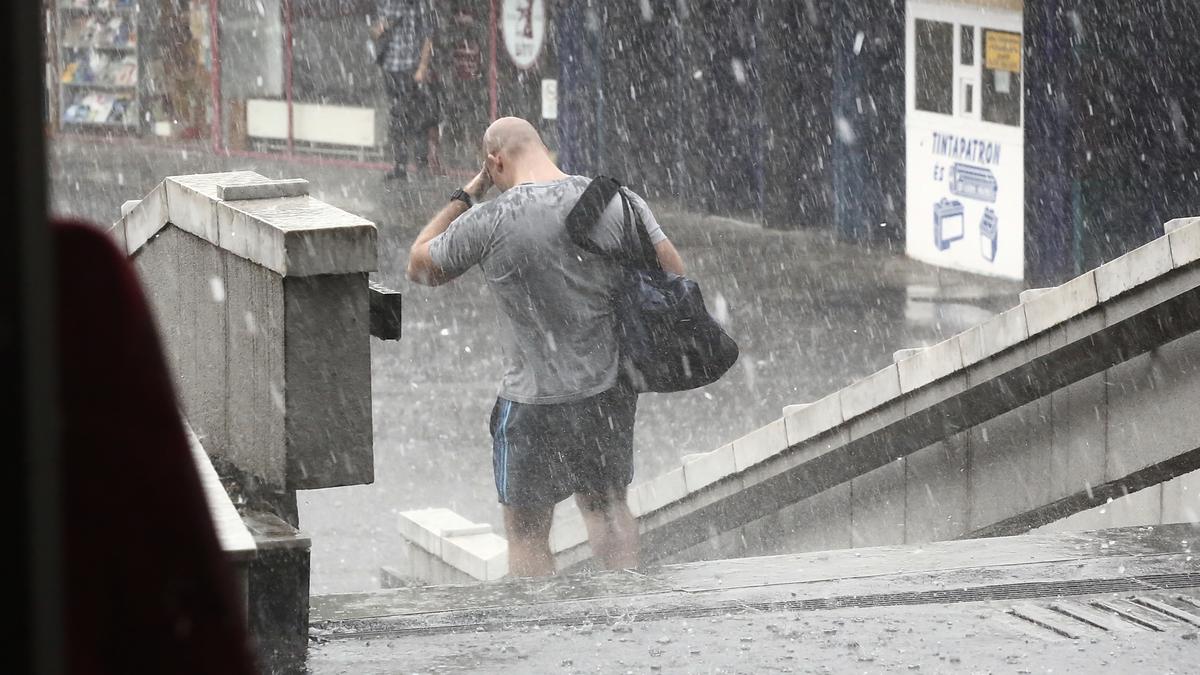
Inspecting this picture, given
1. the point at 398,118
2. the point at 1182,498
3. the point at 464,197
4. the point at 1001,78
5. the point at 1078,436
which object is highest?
the point at 398,118

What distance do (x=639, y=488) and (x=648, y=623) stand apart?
10.9 feet

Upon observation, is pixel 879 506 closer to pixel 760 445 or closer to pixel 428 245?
pixel 760 445

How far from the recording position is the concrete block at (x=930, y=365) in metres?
6.28

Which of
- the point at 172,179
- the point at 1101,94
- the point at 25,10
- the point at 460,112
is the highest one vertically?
the point at 460,112

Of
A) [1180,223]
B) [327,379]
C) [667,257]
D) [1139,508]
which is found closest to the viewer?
[327,379]

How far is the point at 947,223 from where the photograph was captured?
51.3 ft

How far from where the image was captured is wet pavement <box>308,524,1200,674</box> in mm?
4191

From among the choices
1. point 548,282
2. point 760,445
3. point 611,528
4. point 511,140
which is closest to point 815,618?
point 611,528

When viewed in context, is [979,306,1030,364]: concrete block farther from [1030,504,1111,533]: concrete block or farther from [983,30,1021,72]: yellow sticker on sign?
[983,30,1021,72]: yellow sticker on sign

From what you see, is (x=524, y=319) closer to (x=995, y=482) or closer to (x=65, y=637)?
(x=995, y=482)

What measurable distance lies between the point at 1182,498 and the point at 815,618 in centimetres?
274

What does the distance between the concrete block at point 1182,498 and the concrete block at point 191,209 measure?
362cm

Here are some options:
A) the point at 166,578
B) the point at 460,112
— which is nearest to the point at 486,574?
the point at 166,578

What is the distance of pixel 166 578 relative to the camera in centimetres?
115
